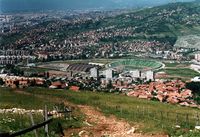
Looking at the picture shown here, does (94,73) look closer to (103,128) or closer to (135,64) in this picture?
(135,64)

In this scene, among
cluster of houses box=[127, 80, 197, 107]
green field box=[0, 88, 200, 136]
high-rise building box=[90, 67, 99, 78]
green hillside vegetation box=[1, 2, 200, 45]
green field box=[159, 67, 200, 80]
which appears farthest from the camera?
green hillside vegetation box=[1, 2, 200, 45]

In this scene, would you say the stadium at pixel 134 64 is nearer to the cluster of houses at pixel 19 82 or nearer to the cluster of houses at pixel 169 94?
the cluster of houses at pixel 169 94

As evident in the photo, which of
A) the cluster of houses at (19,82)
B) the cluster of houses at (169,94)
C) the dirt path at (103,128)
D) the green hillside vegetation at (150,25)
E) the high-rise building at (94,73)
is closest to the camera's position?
the dirt path at (103,128)

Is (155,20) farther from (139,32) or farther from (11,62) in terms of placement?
(11,62)

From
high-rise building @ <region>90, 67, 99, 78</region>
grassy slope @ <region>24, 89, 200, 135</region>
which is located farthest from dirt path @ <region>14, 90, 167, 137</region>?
high-rise building @ <region>90, 67, 99, 78</region>

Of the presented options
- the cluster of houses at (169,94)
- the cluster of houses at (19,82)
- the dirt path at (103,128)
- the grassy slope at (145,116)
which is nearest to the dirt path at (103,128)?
the dirt path at (103,128)

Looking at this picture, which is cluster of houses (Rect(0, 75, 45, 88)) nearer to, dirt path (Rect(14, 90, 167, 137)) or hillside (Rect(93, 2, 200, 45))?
dirt path (Rect(14, 90, 167, 137))
